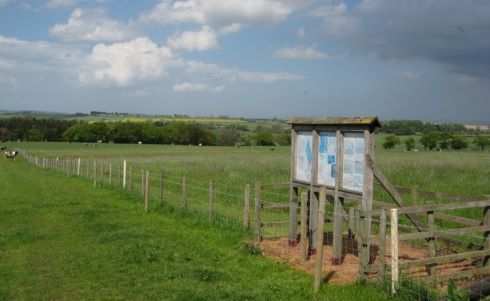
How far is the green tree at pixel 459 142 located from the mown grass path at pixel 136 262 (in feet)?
378

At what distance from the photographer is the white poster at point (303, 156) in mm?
12414

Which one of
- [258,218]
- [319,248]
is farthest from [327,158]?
[319,248]

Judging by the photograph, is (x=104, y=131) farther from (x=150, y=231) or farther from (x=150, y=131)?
(x=150, y=231)

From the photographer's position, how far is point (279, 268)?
1075 cm

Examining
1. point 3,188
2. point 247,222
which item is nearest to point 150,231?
point 247,222

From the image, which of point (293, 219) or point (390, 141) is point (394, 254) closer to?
point (293, 219)

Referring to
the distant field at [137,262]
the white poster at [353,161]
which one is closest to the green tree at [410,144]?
the distant field at [137,262]

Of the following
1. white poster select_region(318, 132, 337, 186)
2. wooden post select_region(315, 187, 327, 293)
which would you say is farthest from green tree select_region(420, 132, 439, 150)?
wooden post select_region(315, 187, 327, 293)

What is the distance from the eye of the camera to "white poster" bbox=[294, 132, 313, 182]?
12414 millimetres

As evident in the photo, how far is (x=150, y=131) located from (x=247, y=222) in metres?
136

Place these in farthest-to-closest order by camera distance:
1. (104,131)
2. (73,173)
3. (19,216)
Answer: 1. (104,131)
2. (73,173)
3. (19,216)

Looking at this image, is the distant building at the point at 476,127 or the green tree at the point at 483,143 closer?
the green tree at the point at 483,143

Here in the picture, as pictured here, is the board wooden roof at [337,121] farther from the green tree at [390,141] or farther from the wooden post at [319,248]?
the green tree at [390,141]

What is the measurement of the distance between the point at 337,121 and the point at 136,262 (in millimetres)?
5344
